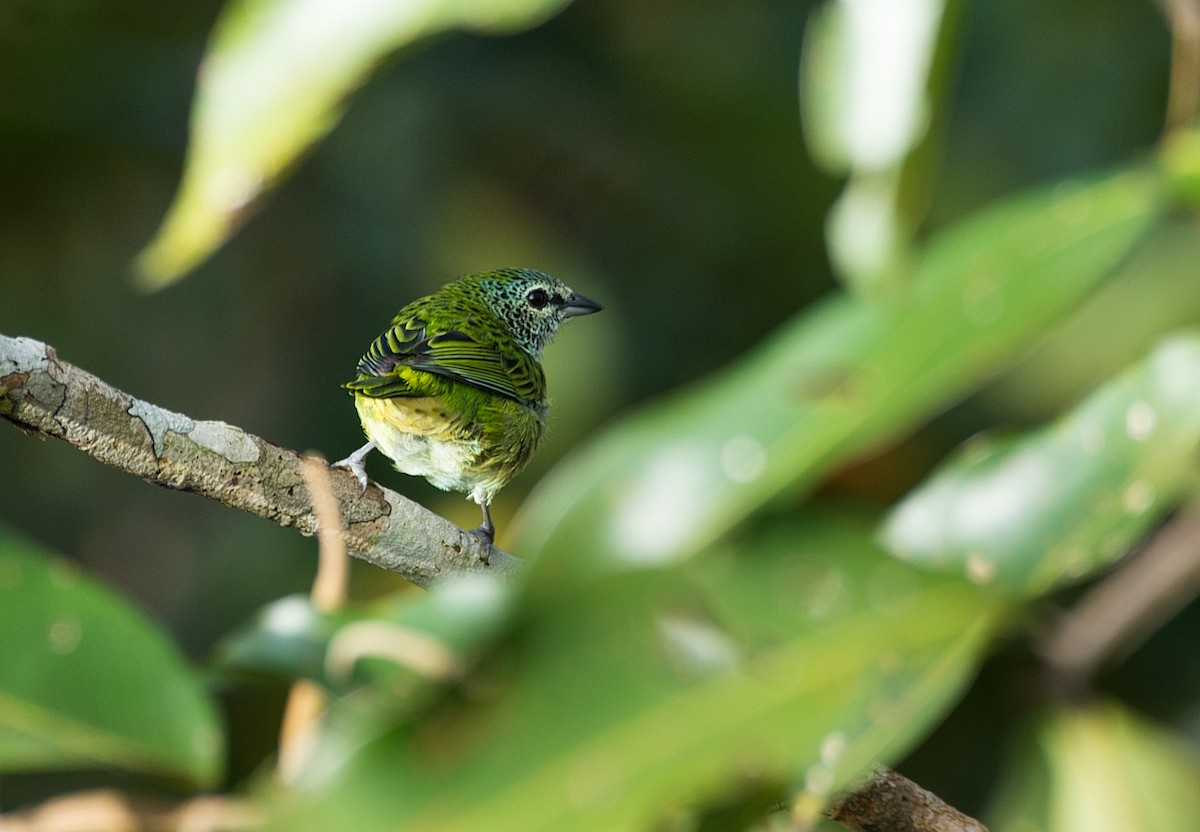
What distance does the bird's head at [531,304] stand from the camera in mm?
4051

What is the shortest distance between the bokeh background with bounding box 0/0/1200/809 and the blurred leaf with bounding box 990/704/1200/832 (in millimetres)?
2428

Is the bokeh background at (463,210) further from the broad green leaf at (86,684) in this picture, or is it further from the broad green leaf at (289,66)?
the broad green leaf at (86,684)

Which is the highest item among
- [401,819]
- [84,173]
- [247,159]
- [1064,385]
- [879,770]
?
[84,173]

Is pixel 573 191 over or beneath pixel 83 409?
over

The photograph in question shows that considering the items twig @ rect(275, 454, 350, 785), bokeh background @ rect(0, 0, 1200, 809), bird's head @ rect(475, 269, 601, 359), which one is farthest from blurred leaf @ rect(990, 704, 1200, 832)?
bokeh background @ rect(0, 0, 1200, 809)

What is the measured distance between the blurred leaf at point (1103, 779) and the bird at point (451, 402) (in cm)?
149

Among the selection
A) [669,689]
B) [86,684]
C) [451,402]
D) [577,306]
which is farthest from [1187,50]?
[577,306]

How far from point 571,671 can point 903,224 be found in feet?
1.11

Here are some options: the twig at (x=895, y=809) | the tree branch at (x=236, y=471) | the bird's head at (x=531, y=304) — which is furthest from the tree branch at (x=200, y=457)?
the bird's head at (x=531, y=304)

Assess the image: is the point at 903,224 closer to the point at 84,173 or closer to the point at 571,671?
the point at 571,671

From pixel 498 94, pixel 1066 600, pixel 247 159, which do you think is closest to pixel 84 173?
pixel 498 94

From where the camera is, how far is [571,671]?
0.70 metres

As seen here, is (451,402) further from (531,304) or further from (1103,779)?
(1103,779)

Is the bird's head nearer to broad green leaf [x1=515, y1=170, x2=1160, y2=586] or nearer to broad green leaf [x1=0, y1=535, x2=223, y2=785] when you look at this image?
broad green leaf [x1=0, y1=535, x2=223, y2=785]
